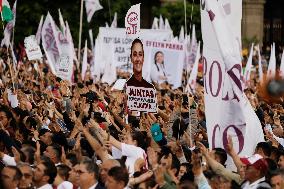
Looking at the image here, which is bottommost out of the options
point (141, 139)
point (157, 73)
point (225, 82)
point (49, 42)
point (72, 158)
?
point (157, 73)

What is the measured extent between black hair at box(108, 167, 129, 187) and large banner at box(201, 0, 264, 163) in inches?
73.0

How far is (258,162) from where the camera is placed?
8.79 metres

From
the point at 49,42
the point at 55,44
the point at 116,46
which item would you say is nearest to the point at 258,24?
the point at 116,46

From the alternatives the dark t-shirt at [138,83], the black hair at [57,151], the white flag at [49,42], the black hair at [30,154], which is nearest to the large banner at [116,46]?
the white flag at [49,42]

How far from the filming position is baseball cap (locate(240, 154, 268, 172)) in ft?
A: 28.6

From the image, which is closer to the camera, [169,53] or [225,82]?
[225,82]

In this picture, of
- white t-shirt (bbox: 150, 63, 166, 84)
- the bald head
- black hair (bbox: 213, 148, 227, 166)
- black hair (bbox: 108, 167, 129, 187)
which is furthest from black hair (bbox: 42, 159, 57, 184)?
white t-shirt (bbox: 150, 63, 166, 84)

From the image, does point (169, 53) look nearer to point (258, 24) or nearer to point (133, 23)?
point (133, 23)

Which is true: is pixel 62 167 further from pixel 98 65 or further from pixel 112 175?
pixel 98 65

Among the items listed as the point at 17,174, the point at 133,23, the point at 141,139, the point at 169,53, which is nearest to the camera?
the point at 17,174

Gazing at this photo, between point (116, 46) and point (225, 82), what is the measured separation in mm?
14383

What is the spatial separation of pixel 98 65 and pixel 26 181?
52.9 ft

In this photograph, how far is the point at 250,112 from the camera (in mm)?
9805

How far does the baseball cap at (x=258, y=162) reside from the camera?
8.73 meters
